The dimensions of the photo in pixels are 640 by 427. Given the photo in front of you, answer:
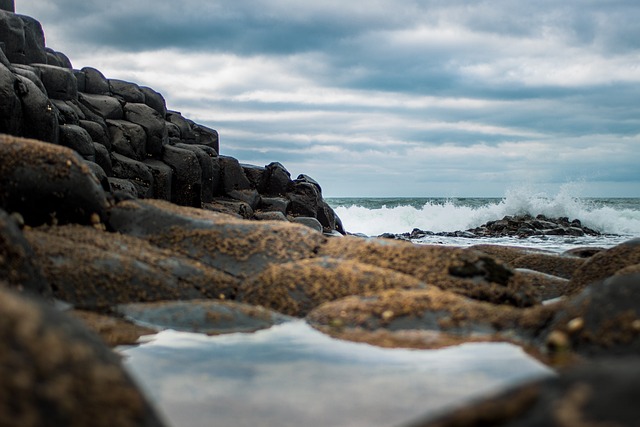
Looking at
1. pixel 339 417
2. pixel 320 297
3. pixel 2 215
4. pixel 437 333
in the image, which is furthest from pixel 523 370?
pixel 2 215

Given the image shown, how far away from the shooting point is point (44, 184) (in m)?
6.45

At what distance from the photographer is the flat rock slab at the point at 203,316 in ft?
15.6

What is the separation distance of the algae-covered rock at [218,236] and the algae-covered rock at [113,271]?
8.2 inches

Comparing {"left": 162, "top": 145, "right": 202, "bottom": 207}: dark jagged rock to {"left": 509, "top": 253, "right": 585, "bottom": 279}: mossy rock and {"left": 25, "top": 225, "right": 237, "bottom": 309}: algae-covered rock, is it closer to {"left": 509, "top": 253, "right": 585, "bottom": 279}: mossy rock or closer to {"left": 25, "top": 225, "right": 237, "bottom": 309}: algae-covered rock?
{"left": 509, "top": 253, "right": 585, "bottom": 279}: mossy rock

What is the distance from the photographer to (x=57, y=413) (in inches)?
75.7

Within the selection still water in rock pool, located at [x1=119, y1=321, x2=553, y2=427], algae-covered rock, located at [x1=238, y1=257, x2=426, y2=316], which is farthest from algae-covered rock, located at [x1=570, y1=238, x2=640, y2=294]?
still water in rock pool, located at [x1=119, y1=321, x2=553, y2=427]

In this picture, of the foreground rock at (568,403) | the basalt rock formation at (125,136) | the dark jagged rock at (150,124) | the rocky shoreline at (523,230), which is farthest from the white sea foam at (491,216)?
the foreground rock at (568,403)

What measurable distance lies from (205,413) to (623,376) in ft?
6.00

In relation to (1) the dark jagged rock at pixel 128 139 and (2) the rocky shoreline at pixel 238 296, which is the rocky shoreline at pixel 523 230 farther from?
(2) the rocky shoreline at pixel 238 296

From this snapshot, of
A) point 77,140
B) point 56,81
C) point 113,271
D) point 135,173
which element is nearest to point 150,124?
point 135,173

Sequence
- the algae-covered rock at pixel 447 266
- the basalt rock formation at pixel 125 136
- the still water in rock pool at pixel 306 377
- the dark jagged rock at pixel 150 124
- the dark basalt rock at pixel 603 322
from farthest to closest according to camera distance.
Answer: the dark jagged rock at pixel 150 124, the basalt rock formation at pixel 125 136, the algae-covered rock at pixel 447 266, the dark basalt rock at pixel 603 322, the still water in rock pool at pixel 306 377

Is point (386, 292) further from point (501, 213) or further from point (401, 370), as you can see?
point (501, 213)

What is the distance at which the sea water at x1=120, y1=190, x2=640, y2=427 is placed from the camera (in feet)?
9.45

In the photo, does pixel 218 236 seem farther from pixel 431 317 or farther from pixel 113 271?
pixel 431 317
